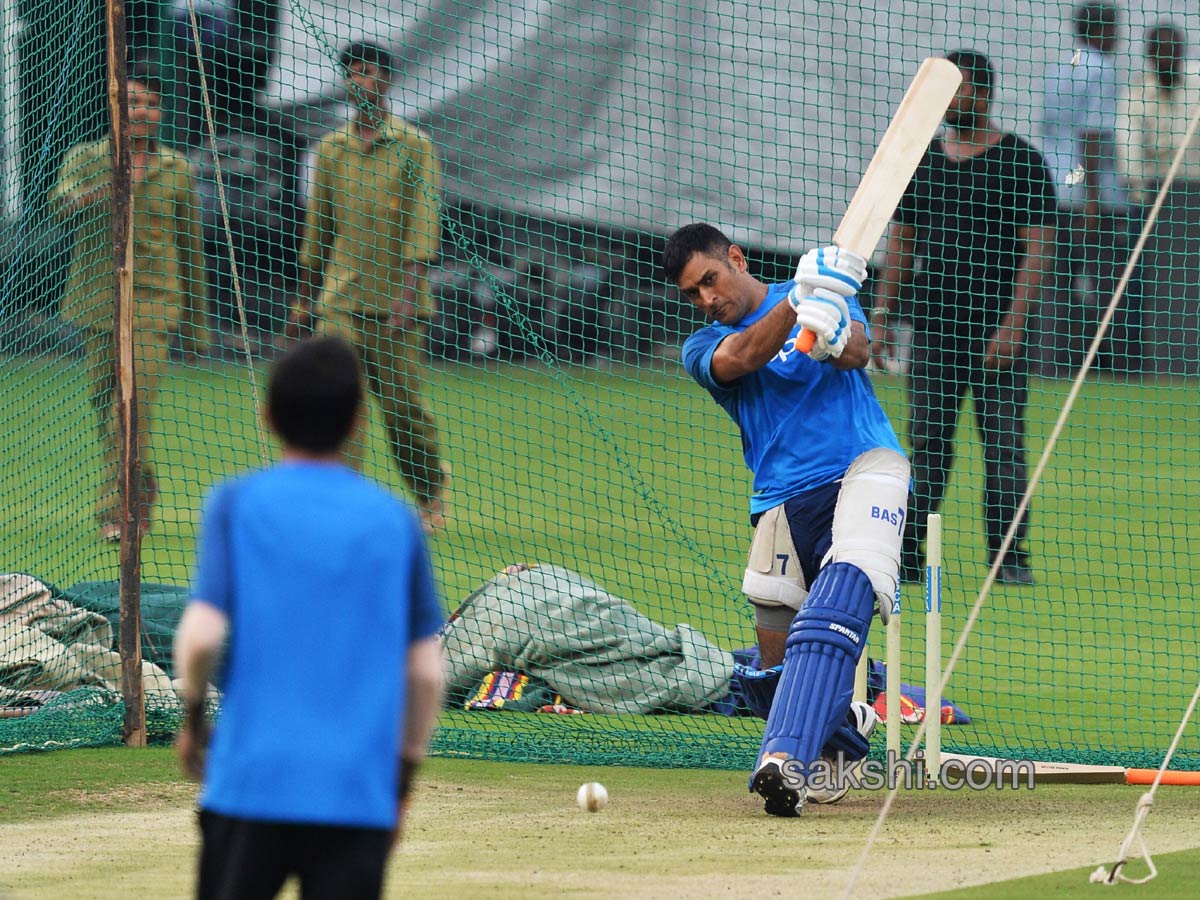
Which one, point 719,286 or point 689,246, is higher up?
point 689,246

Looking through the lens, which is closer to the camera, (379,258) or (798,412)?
(798,412)

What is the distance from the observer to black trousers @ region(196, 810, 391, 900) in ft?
9.88

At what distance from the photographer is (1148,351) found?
15.3 m

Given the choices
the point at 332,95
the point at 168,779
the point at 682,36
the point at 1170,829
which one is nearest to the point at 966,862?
the point at 1170,829

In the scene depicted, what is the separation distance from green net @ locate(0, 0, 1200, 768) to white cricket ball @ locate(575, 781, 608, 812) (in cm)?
88

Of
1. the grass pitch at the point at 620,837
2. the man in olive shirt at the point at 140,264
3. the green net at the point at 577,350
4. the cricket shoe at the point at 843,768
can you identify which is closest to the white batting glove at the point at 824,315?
the cricket shoe at the point at 843,768

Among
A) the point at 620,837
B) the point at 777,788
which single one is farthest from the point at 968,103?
the point at 620,837

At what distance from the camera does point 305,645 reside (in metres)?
3.00

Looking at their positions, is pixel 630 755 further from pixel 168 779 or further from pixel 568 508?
pixel 568 508

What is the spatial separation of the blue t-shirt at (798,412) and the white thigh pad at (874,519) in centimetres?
7

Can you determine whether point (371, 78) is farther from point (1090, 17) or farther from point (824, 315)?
point (824, 315)

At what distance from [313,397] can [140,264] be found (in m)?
A: 7.47

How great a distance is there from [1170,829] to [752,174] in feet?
19.7

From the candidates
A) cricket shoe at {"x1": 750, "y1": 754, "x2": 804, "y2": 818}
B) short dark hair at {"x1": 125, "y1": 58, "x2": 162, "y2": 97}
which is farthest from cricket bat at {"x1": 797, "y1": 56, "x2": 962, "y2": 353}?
short dark hair at {"x1": 125, "y1": 58, "x2": 162, "y2": 97}
